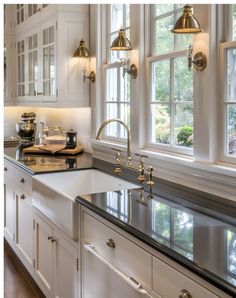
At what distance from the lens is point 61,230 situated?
A: 2.43 meters

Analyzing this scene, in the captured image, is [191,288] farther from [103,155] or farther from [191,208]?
[103,155]

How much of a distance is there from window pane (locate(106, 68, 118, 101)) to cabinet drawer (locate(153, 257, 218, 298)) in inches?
80.6

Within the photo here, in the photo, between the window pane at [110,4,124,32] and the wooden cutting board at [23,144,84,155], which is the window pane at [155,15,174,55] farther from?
the wooden cutting board at [23,144,84,155]

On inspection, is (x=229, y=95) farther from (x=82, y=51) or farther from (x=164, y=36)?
(x=82, y=51)

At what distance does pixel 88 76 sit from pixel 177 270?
8.38ft

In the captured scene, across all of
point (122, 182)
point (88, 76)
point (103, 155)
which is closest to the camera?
point (122, 182)

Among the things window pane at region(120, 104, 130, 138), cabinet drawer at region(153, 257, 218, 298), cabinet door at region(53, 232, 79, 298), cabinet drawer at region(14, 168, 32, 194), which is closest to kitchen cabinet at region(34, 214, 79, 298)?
cabinet door at region(53, 232, 79, 298)

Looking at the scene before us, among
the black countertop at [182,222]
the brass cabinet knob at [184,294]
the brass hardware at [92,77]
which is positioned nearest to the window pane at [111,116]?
the brass hardware at [92,77]

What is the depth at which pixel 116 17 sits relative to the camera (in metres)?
3.36

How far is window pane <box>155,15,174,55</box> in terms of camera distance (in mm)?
2615

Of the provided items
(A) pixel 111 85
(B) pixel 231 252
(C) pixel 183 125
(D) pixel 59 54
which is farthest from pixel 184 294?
(D) pixel 59 54

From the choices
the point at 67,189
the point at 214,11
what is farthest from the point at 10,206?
the point at 214,11

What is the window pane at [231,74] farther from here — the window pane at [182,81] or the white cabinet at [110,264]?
the white cabinet at [110,264]

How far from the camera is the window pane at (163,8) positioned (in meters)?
2.61
